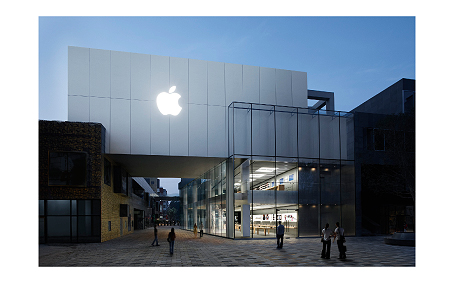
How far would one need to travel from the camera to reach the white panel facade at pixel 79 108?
2364cm

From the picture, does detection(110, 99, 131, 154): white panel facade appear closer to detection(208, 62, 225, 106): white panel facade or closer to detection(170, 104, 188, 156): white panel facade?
detection(170, 104, 188, 156): white panel facade

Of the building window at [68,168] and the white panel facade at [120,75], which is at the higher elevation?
the white panel facade at [120,75]

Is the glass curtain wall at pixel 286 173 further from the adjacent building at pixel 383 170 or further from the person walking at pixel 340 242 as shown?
the person walking at pixel 340 242

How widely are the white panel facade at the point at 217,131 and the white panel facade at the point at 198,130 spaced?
386mm

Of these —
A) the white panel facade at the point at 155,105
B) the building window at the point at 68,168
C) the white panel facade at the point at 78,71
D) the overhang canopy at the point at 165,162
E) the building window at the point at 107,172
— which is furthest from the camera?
the overhang canopy at the point at 165,162

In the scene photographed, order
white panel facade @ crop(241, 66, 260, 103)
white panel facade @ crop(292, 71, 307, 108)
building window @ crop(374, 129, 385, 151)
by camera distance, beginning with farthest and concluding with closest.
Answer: white panel facade @ crop(292, 71, 307, 108), building window @ crop(374, 129, 385, 151), white panel facade @ crop(241, 66, 260, 103)

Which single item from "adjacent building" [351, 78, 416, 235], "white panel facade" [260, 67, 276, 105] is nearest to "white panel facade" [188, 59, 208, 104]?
"white panel facade" [260, 67, 276, 105]

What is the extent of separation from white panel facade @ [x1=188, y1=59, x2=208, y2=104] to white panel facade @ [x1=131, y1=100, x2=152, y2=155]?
3487 millimetres

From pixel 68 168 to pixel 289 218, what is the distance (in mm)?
16068

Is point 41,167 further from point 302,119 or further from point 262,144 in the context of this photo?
point 302,119

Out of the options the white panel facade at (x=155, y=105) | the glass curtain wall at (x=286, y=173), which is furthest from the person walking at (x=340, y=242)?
the white panel facade at (x=155, y=105)

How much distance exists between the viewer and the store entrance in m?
25.5

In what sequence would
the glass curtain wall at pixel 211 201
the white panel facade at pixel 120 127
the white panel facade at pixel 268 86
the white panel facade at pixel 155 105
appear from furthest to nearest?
the white panel facade at pixel 268 86 < the glass curtain wall at pixel 211 201 < the white panel facade at pixel 120 127 < the white panel facade at pixel 155 105

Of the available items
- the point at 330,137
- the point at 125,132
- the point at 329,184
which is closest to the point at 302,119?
the point at 330,137
